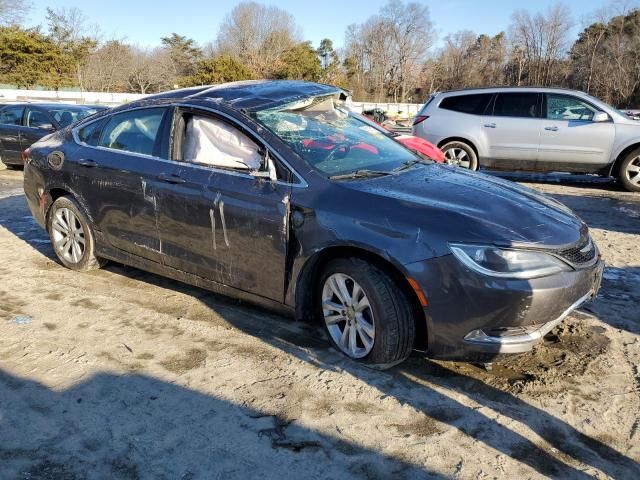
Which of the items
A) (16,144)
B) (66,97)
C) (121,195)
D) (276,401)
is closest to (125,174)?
(121,195)

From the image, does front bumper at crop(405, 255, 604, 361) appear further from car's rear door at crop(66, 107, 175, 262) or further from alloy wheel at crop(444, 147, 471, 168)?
alloy wheel at crop(444, 147, 471, 168)

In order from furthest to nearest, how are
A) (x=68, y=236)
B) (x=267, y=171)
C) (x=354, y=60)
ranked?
(x=354, y=60) < (x=68, y=236) < (x=267, y=171)

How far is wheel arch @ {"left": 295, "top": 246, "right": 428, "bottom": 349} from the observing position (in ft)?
10.0

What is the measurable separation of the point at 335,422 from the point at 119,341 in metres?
1.72

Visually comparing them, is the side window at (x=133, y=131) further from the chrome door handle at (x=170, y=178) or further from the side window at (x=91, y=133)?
the chrome door handle at (x=170, y=178)

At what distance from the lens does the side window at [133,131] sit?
4.21 metres

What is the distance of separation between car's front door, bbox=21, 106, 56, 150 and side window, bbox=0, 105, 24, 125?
183mm

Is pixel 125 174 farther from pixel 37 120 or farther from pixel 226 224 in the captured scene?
pixel 37 120

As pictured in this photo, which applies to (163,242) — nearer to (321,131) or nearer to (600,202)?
(321,131)

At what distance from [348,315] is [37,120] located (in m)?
10.7

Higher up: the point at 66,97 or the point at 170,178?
the point at 66,97

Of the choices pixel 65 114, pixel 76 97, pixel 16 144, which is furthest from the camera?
pixel 76 97

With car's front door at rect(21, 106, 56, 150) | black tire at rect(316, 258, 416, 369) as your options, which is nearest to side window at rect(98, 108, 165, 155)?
black tire at rect(316, 258, 416, 369)

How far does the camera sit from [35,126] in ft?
37.3
